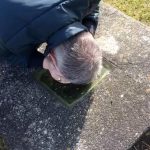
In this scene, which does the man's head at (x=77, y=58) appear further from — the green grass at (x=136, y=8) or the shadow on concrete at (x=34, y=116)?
the green grass at (x=136, y=8)

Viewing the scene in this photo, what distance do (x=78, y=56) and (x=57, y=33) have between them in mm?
207

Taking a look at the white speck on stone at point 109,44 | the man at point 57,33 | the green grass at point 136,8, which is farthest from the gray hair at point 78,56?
the green grass at point 136,8

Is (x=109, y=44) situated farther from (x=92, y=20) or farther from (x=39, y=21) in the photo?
(x=39, y=21)

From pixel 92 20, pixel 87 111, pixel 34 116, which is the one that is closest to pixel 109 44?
pixel 92 20

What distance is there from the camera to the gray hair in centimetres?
220

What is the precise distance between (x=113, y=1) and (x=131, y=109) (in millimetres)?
1175

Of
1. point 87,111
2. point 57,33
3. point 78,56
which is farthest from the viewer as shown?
point 87,111

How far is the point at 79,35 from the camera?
2.25 m

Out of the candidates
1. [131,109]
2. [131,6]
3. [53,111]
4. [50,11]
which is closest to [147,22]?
[131,6]

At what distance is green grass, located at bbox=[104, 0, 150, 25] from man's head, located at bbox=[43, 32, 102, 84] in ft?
4.36

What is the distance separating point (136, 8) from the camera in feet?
11.7

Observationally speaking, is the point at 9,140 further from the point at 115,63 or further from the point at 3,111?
the point at 115,63

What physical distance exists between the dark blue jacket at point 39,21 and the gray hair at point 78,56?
0.04m

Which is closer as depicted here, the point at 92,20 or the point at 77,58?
the point at 77,58
